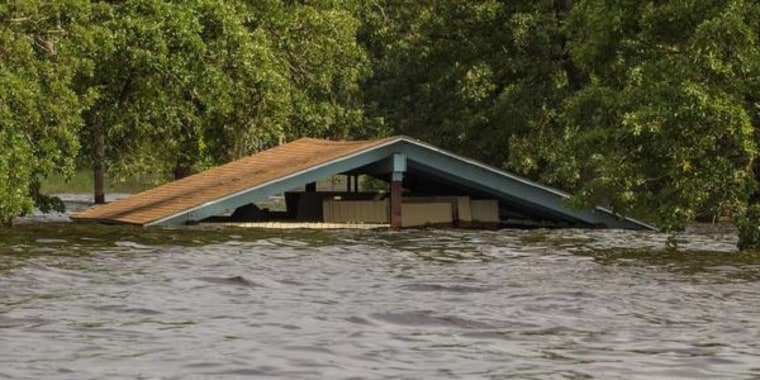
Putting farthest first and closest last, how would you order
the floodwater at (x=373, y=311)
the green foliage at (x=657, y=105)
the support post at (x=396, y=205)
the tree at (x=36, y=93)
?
the support post at (x=396, y=205) → the tree at (x=36, y=93) → the green foliage at (x=657, y=105) → the floodwater at (x=373, y=311)

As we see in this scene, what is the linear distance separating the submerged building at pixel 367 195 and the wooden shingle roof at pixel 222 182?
0.14 feet

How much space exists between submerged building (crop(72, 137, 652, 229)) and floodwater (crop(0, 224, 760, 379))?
17.0 ft

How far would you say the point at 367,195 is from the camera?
40812 mm

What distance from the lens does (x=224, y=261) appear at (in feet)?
79.9

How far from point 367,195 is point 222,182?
596cm

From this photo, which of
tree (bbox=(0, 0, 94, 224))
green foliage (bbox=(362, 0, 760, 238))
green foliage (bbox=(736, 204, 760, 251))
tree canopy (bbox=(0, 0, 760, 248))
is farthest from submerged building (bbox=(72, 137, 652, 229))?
green foliage (bbox=(736, 204, 760, 251))

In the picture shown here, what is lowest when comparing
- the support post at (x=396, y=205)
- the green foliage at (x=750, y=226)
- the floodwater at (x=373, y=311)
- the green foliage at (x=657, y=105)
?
the floodwater at (x=373, y=311)

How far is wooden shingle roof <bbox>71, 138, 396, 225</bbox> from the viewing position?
33.5 meters

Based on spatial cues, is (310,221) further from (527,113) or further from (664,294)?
(664,294)

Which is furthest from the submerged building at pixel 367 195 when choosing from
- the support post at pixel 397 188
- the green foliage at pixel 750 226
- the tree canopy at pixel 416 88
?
the green foliage at pixel 750 226

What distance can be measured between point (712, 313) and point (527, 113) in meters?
31.0

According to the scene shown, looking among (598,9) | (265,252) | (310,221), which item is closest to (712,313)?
(265,252)

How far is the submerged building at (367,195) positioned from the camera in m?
33.7

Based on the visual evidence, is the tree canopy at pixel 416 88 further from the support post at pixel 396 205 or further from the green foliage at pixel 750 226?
the support post at pixel 396 205
